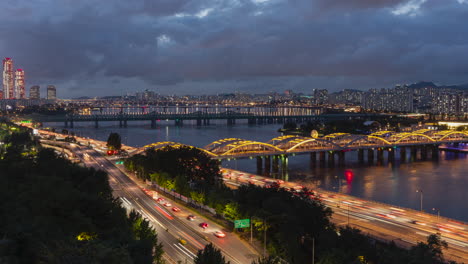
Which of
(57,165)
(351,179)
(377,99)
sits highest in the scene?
(377,99)

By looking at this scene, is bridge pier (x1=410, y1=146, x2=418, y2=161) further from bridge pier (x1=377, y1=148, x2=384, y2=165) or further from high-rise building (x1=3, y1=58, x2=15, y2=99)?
high-rise building (x1=3, y1=58, x2=15, y2=99)

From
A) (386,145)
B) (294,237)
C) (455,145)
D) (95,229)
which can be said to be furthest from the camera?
(455,145)

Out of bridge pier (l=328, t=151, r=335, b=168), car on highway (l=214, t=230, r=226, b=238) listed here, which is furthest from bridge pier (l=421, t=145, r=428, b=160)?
car on highway (l=214, t=230, r=226, b=238)

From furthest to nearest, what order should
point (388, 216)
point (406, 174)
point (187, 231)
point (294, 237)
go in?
point (406, 174)
point (388, 216)
point (187, 231)
point (294, 237)

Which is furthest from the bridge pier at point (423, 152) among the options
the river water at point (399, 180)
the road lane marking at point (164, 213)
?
the road lane marking at point (164, 213)

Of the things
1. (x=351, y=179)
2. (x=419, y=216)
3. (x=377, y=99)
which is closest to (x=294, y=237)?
(x=419, y=216)

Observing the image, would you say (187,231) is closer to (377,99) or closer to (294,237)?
(294,237)
